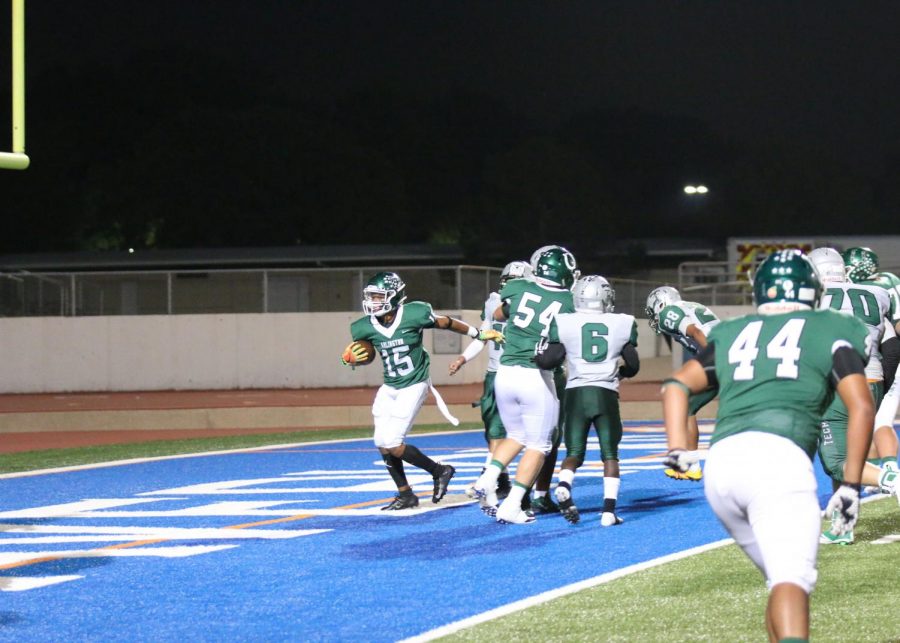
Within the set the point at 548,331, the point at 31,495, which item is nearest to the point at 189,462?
the point at 31,495

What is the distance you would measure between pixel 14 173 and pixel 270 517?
61.3 m

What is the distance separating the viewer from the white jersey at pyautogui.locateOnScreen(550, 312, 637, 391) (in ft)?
33.5

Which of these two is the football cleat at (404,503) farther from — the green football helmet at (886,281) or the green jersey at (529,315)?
the green football helmet at (886,281)

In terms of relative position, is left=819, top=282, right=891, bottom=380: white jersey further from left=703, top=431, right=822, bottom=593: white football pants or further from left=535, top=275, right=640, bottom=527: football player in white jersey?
left=703, top=431, right=822, bottom=593: white football pants

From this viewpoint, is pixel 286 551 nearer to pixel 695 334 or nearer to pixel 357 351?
pixel 357 351

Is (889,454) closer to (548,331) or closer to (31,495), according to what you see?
(548,331)

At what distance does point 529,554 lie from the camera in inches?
350

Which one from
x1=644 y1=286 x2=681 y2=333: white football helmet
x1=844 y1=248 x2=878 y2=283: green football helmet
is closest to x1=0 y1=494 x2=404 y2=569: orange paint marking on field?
x1=644 y1=286 x2=681 y2=333: white football helmet

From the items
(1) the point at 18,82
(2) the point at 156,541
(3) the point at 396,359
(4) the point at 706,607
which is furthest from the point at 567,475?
(1) the point at 18,82

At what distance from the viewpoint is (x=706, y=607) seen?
7004 mm

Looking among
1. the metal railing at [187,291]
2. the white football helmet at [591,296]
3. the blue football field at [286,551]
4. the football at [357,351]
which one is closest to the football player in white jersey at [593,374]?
the white football helmet at [591,296]

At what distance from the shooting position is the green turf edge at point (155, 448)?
16453 millimetres

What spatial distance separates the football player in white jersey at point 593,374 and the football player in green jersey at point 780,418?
5.02 metres

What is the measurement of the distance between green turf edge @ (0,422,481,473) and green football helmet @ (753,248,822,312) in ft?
39.4
